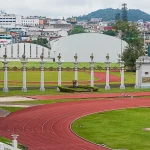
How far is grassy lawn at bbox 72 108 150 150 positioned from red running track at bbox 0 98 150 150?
3.46 ft

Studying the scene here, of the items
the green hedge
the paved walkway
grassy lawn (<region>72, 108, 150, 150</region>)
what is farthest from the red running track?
the green hedge

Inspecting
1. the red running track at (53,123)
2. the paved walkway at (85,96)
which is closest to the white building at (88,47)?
the paved walkway at (85,96)

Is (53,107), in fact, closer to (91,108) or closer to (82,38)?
(91,108)

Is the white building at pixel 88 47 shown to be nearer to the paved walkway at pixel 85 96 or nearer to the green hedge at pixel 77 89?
the green hedge at pixel 77 89

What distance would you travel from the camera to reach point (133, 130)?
35.7 meters

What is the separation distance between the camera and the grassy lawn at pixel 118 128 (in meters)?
31.5

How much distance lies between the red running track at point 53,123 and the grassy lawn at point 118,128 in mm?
1056

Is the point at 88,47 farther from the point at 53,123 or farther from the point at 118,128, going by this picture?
the point at 118,128

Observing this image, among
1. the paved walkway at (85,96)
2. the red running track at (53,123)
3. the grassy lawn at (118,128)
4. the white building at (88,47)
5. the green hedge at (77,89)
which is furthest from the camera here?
the white building at (88,47)

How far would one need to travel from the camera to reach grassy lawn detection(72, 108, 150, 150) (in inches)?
1239

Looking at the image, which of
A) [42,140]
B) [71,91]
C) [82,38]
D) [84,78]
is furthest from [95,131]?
[82,38]

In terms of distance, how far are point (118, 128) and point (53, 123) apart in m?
5.16

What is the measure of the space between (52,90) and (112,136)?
30.0 metres

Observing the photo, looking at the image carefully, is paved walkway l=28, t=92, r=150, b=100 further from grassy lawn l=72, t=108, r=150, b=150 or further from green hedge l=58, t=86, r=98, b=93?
grassy lawn l=72, t=108, r=150, b=150
